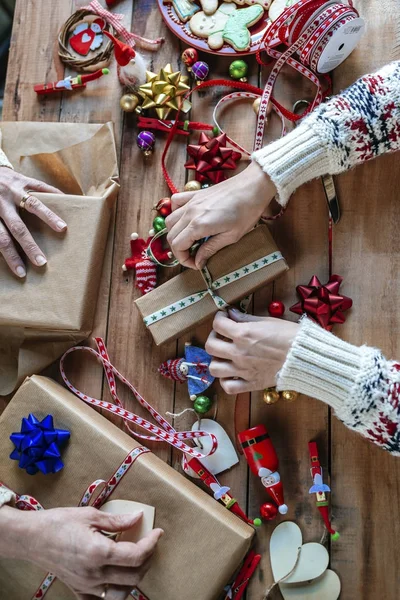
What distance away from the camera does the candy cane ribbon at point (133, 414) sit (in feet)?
4.29

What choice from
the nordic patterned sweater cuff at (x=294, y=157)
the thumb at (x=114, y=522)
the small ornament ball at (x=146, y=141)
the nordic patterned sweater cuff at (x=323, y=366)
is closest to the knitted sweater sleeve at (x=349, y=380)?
the nordic patterned sweater cuff at (x=323, y=366)

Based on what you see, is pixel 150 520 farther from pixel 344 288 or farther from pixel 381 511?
pixel 344 288

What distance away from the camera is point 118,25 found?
146cm

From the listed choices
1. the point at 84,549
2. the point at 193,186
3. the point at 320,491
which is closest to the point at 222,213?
the point at 193,186

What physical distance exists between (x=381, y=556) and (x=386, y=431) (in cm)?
33

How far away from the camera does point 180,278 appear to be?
1325 mm

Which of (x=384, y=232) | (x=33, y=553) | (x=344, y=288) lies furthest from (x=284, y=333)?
(x=33, y=553)

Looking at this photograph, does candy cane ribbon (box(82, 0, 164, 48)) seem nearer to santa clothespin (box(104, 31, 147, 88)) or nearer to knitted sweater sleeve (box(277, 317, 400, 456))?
santa clothespin (box(104, 31, 147, 88))

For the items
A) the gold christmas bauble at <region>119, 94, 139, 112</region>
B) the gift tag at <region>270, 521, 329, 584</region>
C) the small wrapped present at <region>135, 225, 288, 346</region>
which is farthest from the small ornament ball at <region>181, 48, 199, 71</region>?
the gift tag at <region>270, 521, 329, 584</region>

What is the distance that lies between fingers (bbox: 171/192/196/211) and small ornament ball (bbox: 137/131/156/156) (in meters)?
0.19

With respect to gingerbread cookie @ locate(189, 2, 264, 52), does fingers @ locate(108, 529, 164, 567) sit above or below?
below

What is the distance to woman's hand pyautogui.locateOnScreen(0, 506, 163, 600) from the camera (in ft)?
3.71

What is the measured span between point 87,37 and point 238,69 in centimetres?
43

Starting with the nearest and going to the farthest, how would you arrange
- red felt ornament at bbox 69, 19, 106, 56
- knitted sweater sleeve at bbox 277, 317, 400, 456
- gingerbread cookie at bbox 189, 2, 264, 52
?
knitted sweater sleeve at bbox 277, 317, 400, 456 → gingerbread cookie at bbox 189, 2, 264, 52 → red felt ornament at bbox 69, 19, 106, 56
